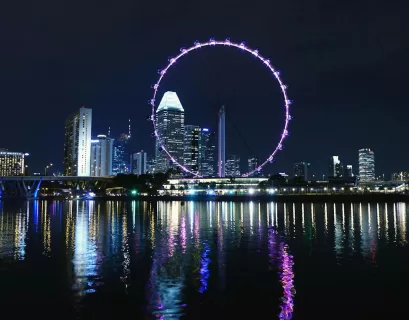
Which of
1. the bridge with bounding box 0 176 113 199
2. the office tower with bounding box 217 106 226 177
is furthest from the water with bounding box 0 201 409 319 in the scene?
the bridge with bounding box 0 176 113 199

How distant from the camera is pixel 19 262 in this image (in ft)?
55.2

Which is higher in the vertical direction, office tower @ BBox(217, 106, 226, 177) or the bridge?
office tower @ BBox(217, 106, 226, 177)

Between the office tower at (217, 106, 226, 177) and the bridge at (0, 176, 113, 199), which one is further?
the bridge at (0, 176, 113, 199)

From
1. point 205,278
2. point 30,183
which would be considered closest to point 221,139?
point 205,278

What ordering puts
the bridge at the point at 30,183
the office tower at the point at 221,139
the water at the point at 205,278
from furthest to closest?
the bridge at the point at 30,183, the office tower at the point at 221,139, the water at the point at 205,278

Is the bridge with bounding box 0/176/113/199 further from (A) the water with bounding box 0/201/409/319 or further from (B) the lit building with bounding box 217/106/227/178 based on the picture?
(A) the water with bounding box 0/201/409/319

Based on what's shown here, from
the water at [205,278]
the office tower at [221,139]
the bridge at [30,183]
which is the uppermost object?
the office tower at [221,139]

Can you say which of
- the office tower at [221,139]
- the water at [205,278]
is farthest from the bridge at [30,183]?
the water at [205,278]

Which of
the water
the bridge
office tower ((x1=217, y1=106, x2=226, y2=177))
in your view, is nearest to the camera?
the water

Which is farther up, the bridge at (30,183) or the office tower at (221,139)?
the office tower at (221,139)

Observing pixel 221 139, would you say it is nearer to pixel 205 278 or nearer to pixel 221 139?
pixel 221 139

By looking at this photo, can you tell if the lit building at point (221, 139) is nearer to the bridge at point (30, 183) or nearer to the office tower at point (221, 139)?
the office tower at point (221, 139)

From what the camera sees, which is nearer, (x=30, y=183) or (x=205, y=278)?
(x=205, y=278)

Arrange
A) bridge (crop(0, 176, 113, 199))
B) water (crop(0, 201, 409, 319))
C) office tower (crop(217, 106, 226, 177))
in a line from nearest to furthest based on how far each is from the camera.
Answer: water (crop(0, 201, 409, 319)) < office tower (crop(217, 106, 226, 177)) < bridge (crop(0, 176, 113, 199))
